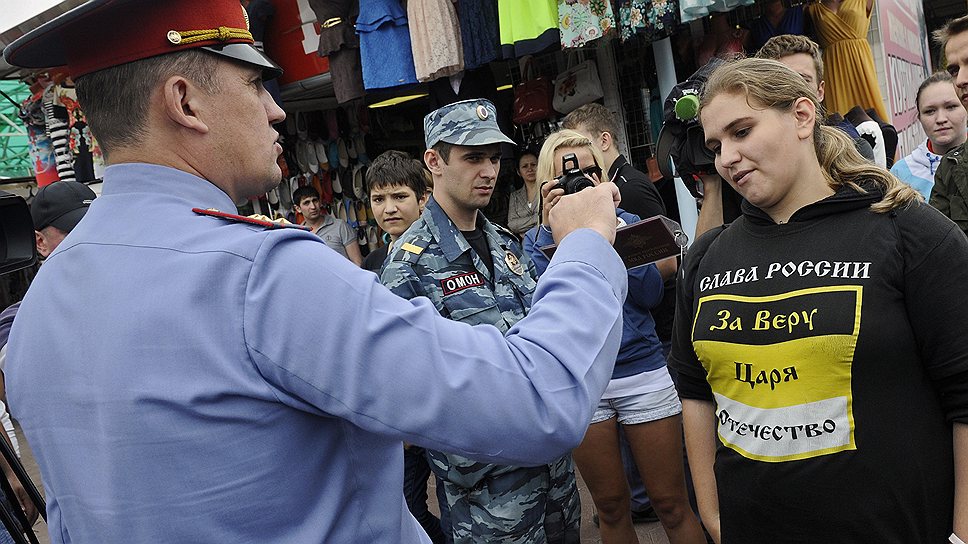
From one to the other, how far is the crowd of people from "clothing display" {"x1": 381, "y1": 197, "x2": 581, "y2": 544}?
0.69 m

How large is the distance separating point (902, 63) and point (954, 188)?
4.26 metres

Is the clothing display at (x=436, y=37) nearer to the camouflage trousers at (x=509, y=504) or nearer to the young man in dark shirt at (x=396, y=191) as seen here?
the young man in dark shirt at (x=396, y=191)

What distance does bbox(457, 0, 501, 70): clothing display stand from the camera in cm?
502

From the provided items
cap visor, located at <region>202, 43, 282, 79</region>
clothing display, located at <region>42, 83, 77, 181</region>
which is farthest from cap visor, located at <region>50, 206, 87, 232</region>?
clothing display, located at <region>42, 83, 77, 181</region>

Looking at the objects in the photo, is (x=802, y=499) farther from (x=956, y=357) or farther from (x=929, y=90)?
(x=929, y=90)

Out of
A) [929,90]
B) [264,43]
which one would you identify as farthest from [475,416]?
[264,43]

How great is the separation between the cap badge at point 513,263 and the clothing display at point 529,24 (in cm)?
221

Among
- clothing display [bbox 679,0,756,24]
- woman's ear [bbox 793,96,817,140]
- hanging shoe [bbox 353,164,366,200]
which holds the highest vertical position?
clothing display [bbox 679,0,756,24]

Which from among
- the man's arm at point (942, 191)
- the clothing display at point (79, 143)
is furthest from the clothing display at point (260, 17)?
the man's arm at point (942, 191)

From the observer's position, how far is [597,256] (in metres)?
1.07

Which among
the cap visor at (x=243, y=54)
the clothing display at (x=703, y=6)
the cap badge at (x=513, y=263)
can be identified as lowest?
the cap badge at (x=513, y=263)

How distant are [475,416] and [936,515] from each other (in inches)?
49.7

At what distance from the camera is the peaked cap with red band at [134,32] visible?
1.05 metres

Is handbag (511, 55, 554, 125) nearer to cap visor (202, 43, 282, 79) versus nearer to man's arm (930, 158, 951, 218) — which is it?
man's arm (930, 158, 951, 218)
